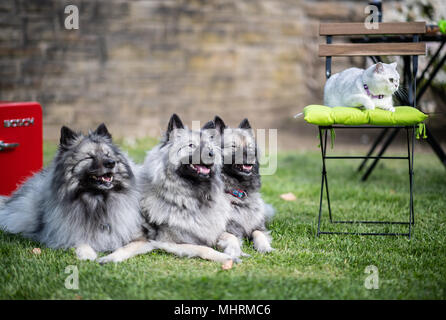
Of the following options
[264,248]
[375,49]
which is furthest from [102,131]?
[375,49]

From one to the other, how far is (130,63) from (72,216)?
570 centimetres

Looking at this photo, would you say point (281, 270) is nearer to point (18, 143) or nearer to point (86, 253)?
point (86, 253)

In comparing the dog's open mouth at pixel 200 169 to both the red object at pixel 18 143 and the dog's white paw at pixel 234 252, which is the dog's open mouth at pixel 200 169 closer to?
the dog's white paw at pixel 234 252

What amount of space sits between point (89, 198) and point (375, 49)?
9.29ft

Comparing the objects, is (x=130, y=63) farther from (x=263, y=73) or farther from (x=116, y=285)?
(x=116, y=285)

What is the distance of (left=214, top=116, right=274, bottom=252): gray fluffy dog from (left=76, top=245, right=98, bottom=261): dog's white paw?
1111 mm

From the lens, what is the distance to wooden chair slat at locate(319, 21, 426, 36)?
4.07 m

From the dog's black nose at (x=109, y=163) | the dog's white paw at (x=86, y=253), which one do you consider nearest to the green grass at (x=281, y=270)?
the dog's white paw at (x=86, y=253)

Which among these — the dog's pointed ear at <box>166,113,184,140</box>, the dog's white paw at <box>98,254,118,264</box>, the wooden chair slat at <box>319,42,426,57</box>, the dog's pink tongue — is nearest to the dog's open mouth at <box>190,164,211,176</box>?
the dog's pink tongue

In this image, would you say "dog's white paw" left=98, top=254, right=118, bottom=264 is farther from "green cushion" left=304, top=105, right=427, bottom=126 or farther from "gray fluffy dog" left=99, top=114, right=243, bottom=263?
"green cushion" left=304, top=105, right=427, bottom=126

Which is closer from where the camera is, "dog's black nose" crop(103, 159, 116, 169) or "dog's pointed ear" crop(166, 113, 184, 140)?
"dog's black nose" crop(103, 159, 116, 169)

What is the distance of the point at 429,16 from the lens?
7.41 meters

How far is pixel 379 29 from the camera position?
4.13 meters
